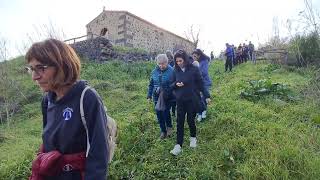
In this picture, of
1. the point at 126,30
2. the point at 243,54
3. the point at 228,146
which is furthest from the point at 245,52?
the point at 228,146

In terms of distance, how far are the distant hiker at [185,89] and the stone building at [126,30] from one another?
2162 centimetres

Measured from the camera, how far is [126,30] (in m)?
29.5

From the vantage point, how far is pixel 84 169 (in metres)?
2.16

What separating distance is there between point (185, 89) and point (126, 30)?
24.3 meters

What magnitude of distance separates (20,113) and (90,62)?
23.9ft

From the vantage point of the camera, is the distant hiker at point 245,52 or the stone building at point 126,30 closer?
the distant hiker at point 245,52

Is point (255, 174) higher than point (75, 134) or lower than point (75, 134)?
lower

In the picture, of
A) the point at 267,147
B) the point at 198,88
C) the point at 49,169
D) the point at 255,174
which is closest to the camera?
the point at 49,169

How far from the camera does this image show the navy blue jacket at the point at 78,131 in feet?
6.97

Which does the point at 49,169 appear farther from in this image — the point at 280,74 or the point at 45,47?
the point at 280,74

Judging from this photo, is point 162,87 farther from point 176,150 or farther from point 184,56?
point 176,150

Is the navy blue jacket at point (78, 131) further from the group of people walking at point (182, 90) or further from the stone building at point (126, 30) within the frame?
the stone building at point (126, 30)

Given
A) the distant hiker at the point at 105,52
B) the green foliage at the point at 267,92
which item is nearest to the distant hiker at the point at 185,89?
the green foliage at the point at 267,92

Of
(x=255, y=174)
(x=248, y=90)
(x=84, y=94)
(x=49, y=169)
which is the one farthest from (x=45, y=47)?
(x=248, y=90)
